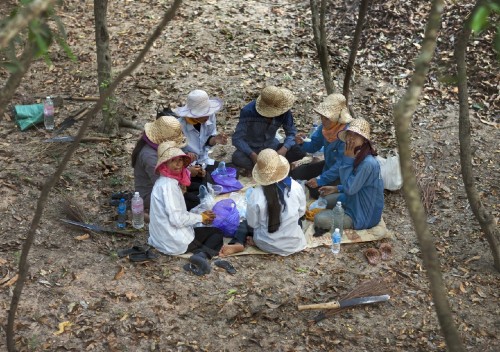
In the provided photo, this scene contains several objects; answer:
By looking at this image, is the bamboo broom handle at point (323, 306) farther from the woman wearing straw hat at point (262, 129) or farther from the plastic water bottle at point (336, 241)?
the woman wearing straw hat at point (262, 129)

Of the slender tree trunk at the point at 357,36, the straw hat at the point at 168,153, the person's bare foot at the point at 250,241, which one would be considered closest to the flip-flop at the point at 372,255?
the person's bare foot at the point at 250,241

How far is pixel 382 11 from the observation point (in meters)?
12.5

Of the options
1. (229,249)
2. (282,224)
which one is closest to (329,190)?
(282,224)

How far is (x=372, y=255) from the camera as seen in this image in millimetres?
7477

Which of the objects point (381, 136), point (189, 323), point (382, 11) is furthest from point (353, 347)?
point (382, 11)

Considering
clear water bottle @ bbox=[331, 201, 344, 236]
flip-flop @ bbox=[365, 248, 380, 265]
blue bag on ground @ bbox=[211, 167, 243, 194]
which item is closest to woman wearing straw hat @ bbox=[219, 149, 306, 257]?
clear water bottle @ bbox=[331, 201, 344, 236]

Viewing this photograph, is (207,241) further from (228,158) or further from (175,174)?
(228,158)

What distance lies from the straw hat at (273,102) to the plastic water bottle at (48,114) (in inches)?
128

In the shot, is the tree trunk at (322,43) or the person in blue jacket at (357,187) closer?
the person in blue jacket at (357,187)

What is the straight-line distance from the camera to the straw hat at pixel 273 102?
27.7ft

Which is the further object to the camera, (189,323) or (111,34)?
(111,34)

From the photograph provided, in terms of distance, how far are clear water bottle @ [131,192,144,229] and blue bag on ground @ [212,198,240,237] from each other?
0.89 m

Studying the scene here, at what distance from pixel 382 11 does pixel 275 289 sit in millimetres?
7499

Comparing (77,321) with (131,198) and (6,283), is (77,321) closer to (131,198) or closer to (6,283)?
(6,283)
